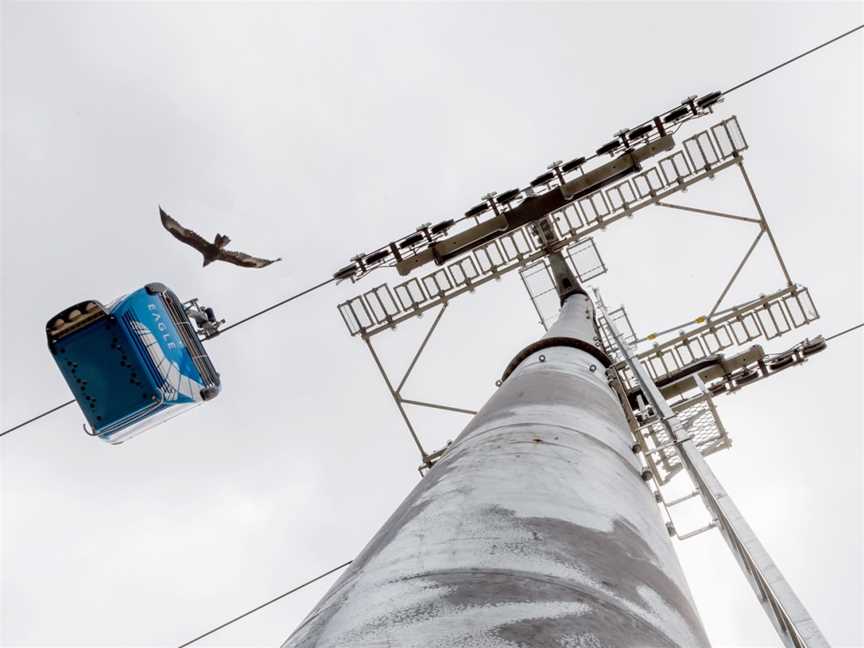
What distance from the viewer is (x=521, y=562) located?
10.3 feet

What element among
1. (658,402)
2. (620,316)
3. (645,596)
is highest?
(645,596)

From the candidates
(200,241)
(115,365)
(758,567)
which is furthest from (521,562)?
(200,241)

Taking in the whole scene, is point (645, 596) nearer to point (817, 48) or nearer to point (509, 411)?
point (509, 411)

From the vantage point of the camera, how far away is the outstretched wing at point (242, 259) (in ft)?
48.5

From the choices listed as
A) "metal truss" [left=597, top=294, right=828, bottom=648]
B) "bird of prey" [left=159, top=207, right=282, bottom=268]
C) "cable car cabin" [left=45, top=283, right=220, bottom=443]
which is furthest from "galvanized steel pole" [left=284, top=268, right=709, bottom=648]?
"bird of prey" [left=159, top=207, right=282, bottom=268]

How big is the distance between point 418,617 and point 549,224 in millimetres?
14282

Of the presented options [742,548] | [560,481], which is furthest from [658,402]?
Result: [560,481]

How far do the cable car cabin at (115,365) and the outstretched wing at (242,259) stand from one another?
296 centimetres

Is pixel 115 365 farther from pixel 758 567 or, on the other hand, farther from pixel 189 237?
pixel 758 567

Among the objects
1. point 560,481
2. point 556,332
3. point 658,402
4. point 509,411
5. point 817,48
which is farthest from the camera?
point 817,48

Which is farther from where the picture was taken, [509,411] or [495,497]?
[509,411]

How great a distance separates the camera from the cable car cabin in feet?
38.0

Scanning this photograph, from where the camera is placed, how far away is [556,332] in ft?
33.4

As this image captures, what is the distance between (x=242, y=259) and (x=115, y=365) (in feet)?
13.3
